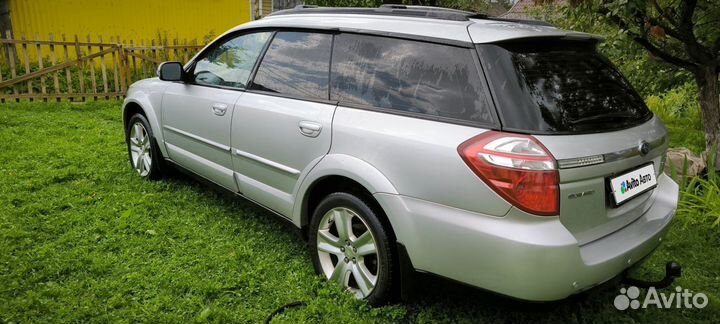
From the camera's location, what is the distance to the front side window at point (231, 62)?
3525 millimetres

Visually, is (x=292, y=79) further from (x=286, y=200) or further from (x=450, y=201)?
(x=450, y=201)

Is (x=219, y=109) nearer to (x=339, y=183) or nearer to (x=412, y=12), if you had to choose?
(x=339, y=183)

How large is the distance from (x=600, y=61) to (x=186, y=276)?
271cm

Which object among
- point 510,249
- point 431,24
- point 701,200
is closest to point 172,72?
point 431,24

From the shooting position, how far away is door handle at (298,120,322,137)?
278cm

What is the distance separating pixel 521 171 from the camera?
6.63 ft

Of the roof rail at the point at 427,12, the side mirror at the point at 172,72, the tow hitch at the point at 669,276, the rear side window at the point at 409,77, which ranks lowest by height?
the tow hitch at the point at 669,276

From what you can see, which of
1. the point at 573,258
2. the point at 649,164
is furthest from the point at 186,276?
the point at 649,164

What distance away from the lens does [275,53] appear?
3363 millimetres

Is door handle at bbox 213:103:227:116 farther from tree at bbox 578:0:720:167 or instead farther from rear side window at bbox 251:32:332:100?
tree at bbox 578:0:720:167

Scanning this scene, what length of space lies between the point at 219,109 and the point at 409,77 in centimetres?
161

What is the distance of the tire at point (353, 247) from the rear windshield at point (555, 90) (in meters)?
0.86
